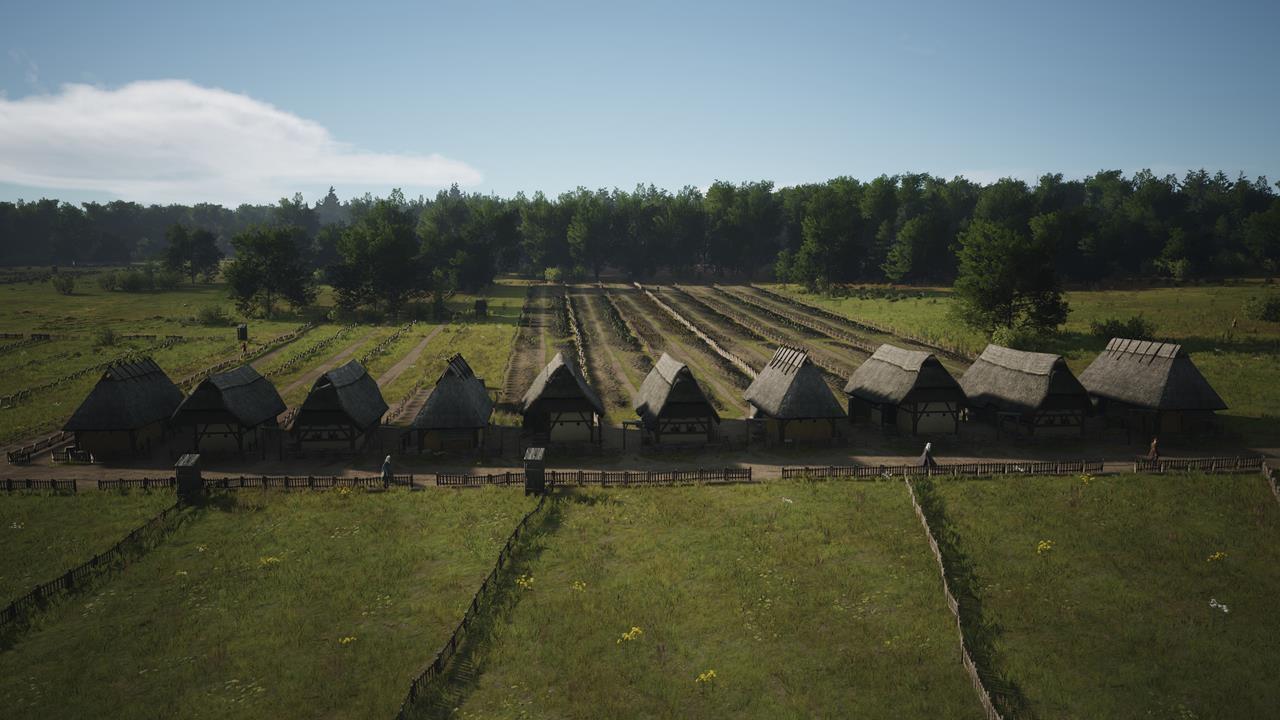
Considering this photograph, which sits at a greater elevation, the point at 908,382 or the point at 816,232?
the point at 816,232

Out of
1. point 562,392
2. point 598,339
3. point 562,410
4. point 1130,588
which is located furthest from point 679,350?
point 1130,588

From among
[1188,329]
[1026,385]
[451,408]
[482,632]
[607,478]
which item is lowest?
[482,632]

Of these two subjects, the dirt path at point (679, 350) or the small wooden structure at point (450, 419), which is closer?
the small wooden structure at point (450, 419)

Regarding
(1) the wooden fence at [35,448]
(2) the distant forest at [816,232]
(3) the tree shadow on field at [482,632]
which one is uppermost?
(2) the distant forest at [816,232]

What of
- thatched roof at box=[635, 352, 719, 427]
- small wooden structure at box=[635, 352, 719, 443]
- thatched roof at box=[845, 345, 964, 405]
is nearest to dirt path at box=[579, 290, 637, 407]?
small wooden structure at box=[635, 352, 719, 443]

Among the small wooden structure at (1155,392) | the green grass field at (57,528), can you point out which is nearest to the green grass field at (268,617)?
the green grass field at (57,528)

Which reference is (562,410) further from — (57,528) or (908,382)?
(57,528)

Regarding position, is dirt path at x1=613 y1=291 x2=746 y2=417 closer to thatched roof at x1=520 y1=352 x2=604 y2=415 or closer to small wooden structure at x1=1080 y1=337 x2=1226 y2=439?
thatched roof at x1=520 y1=352 x2=604 y2=415

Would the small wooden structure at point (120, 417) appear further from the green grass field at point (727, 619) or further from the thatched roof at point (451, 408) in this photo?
the green grass field at point (727, 619)
